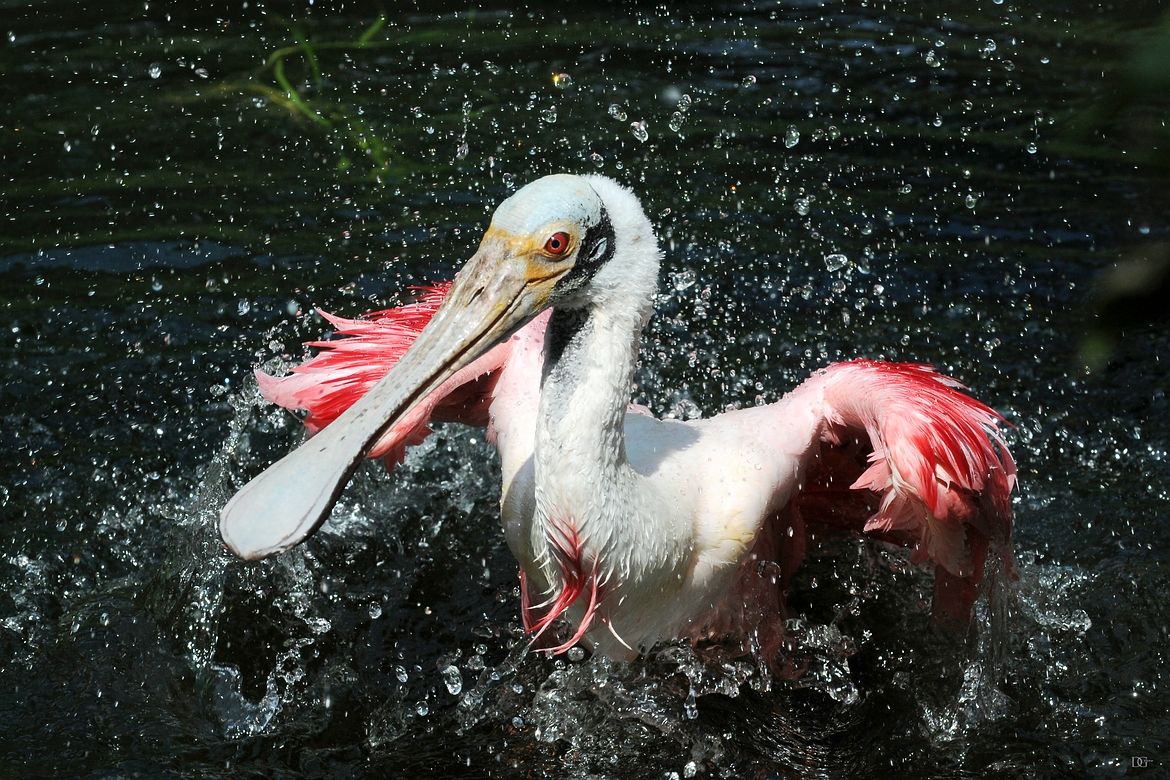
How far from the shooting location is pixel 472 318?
9.43ft

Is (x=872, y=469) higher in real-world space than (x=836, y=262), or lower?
higher

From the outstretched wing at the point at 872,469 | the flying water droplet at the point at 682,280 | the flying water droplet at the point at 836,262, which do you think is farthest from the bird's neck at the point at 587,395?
the flying water droplet at the point at 836,262

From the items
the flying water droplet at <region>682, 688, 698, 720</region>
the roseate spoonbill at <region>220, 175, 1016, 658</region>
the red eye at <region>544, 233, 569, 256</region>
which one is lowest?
the flying water droplet at <region>682, 688, 698, 720</region>

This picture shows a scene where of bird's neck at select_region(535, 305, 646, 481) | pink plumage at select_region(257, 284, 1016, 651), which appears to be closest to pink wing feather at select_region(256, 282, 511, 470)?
pink plumage at select_region(257, 284, 1016, 651)

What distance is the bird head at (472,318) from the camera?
9.21ft

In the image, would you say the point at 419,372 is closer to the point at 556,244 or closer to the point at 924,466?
the point at 556,244

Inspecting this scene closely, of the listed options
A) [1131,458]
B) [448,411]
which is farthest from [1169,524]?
[448,411]

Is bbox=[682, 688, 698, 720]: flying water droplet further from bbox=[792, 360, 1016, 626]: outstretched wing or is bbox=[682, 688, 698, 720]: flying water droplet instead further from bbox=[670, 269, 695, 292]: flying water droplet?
bbox=[670, 269, 695, 292]: flying water droplet

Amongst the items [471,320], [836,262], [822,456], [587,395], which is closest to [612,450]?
[587,395]

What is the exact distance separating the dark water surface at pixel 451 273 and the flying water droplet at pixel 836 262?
0.06 m

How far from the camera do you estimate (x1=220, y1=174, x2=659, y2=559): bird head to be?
2.81m

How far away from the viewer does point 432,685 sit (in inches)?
160

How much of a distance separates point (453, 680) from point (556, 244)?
1.82 meters

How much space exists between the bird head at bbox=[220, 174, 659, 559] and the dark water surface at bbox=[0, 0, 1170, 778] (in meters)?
1.17
